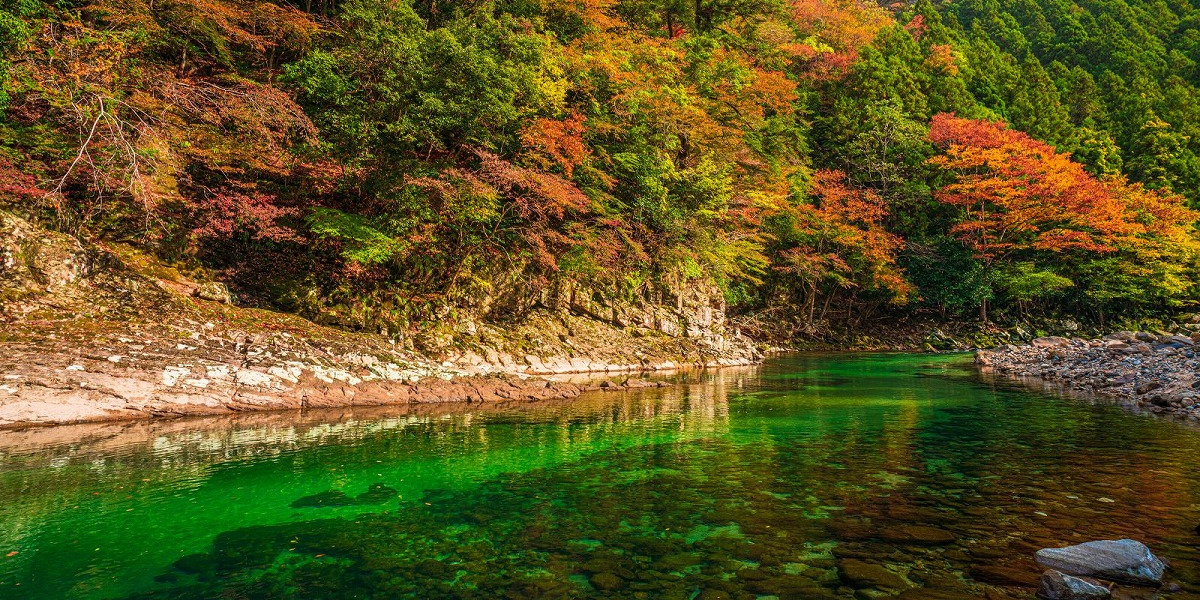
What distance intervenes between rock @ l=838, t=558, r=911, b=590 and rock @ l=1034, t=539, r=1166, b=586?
1007mm

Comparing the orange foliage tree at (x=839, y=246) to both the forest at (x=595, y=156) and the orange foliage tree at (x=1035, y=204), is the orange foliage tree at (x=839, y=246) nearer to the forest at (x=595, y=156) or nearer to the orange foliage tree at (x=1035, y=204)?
the forest at (x=595, y=156)

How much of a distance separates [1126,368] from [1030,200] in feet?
64.0

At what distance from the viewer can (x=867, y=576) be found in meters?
3.56

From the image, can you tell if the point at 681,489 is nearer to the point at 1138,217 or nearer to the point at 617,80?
the point at 617,80

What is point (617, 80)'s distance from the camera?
19.8 m

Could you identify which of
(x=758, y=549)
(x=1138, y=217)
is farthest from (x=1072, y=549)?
(x=1138, y=217)

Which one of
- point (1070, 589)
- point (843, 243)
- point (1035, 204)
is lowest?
point (1070, 589)

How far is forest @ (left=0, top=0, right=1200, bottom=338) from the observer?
42.7 feet

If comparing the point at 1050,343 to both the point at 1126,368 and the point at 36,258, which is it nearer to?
the point at 1126,368

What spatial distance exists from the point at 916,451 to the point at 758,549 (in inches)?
164

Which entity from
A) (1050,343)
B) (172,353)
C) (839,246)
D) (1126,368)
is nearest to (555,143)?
(172,353)

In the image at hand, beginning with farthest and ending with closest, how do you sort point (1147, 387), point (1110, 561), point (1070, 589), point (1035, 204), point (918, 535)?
point (1035, 204) < point (1147, 387) < point (918, 535) < point (1110, 561) < point (1070, 589)

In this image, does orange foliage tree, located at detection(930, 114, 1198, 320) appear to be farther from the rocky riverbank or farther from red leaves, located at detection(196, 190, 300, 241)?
red leaves, located at detection(196, 190, 300, 241)

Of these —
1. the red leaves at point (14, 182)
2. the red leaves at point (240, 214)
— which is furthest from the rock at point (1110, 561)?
the red leaves at point (14, 182)
